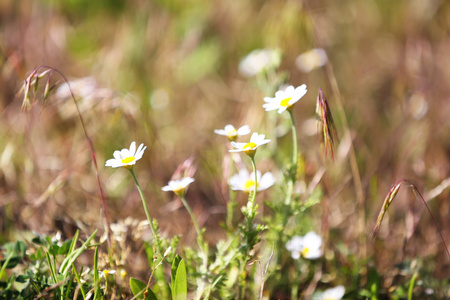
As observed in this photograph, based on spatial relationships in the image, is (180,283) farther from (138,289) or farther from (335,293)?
(335,293)

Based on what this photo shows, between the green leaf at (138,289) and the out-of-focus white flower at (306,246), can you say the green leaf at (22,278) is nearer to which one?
the green leaf at (138,289)

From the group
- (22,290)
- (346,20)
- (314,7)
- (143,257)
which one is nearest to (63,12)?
(314,7)

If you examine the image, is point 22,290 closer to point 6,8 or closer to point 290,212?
point 290,212

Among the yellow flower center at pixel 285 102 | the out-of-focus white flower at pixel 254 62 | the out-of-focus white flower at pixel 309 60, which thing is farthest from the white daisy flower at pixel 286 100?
the out-of-focus white flower at pixel 309 60

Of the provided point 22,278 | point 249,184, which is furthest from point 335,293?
point 22,278

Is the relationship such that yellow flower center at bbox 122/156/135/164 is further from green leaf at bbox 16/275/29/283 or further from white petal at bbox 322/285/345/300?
white petal at bbox 322/285/345/300

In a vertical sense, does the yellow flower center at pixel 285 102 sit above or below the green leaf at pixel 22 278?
above

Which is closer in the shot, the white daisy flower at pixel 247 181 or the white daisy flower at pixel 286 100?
the white daisy flower at pixel 286 100
